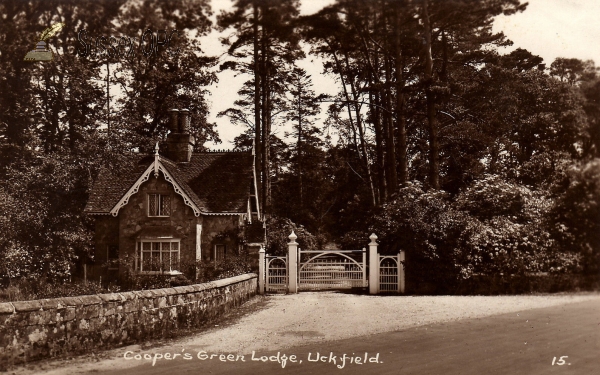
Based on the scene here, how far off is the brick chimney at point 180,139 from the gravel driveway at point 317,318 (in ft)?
33.3

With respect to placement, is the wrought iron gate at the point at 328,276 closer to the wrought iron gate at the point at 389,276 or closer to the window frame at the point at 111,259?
the wrought iron gate at the point at 389,276

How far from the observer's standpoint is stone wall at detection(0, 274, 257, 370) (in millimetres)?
6699

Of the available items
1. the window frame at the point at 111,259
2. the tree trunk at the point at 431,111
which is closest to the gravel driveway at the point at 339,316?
the tree trunk at the point at 431,111

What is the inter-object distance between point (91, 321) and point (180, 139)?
16275 millimetres

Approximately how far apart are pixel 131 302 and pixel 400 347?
3846 mm

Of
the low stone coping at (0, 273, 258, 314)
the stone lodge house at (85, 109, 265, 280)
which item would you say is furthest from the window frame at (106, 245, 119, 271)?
the low stone coping at (0, 273, 258, 314)

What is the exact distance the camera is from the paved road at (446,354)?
711cm

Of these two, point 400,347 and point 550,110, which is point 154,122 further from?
point 400,347

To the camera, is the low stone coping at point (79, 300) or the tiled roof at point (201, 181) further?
the tiled roof at point (201, 181)

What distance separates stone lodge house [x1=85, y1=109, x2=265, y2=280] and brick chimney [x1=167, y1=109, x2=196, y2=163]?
0.06 m

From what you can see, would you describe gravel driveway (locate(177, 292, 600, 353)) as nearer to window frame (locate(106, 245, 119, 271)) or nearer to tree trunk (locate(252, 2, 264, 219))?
tree trunk (locate(252, 2, 264, 219))

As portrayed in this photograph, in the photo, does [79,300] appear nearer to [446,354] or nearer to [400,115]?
[446,354]

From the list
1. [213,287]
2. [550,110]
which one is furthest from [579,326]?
[213,287]

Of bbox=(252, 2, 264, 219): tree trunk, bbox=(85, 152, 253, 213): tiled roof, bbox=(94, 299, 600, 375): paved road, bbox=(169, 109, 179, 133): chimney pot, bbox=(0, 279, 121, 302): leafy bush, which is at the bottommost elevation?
bbox=(94, 299, 600, 375): paved road
